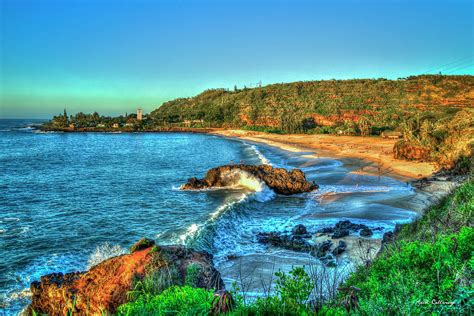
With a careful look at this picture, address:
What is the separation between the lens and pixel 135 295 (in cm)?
652

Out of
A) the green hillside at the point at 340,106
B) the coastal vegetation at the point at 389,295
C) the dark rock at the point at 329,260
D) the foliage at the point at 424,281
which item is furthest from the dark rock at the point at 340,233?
the green hillside at the point at 340,106

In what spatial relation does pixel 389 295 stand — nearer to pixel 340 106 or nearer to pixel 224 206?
pixel 224 206

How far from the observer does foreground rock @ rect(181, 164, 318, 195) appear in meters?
23.2

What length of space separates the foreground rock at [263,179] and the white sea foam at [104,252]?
36.8 feet

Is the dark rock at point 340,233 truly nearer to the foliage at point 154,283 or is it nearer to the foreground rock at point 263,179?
the foliage at point 154,283

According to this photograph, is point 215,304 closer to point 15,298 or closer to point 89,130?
point 15,298

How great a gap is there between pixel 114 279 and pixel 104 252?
5987 millimetres

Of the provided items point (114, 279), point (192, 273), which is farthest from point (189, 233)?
point (192, 273)

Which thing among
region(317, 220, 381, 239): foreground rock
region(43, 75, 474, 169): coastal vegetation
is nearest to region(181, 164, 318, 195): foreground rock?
region(317, 220, 381, 239): foreground rock

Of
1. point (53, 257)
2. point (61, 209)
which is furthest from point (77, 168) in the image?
point (53, 257)

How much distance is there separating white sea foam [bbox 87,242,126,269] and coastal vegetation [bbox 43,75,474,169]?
29001 millimetres

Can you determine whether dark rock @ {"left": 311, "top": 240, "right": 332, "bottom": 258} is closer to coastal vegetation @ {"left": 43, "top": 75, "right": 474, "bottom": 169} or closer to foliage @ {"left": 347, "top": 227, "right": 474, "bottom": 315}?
foliage @ {"left": 347, "top": 227, "right": 474, "bottom": 315}

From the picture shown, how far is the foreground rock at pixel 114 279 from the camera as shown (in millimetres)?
7574

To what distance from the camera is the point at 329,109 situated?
91875 mm
